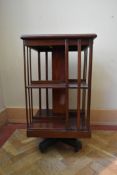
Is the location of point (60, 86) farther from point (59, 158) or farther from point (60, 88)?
point (59, 158)

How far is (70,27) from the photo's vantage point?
5.32 feet


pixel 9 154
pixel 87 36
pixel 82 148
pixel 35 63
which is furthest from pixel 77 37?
pixel 9 154

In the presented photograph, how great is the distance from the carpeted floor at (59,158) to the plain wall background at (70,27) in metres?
0.55

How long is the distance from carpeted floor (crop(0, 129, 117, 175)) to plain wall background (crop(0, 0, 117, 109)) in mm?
547

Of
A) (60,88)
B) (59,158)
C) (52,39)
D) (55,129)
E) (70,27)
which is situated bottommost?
(59,158)

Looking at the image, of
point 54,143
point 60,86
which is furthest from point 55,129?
point 60,86

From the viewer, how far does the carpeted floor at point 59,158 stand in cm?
106

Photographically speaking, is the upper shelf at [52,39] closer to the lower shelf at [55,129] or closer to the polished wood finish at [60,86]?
the polished wood finish at [60,86]

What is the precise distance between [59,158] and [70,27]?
4.10 feet

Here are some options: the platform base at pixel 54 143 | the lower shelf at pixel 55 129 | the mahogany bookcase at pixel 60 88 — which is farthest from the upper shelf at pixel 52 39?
the platform base at pixel 54 143

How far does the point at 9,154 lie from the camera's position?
49.1 inches

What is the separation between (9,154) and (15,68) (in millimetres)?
910

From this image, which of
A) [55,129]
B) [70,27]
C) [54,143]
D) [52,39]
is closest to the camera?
[52,39]

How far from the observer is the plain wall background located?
1576 millimetres
